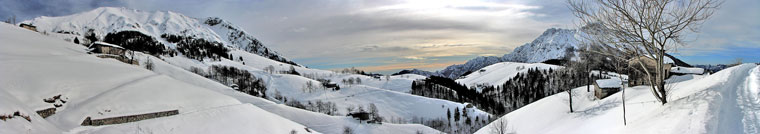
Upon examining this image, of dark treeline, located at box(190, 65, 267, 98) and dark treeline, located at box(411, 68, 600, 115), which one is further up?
dark treeline, located at box(190, 65, 267, 98)

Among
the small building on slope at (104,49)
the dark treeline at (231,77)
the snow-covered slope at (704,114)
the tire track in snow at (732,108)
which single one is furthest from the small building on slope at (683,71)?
the dark treeline at (231,77)

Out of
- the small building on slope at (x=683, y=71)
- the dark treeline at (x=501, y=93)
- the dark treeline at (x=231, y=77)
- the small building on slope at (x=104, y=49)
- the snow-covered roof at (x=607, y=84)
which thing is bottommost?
the dark treeline at (x=501, y=93)

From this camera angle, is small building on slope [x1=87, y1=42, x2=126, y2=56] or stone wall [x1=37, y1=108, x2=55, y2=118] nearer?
stone wall [x1=37, y1=108, x2=55, y2=118]

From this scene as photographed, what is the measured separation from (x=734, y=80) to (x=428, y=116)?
309 ft

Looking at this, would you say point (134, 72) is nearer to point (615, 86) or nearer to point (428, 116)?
point (615, 86)

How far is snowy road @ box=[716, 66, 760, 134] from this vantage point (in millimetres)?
10492

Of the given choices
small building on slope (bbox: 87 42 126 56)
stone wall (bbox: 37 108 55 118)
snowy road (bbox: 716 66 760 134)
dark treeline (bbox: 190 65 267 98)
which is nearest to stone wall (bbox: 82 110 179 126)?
stone wall (bbox: 37 108 55 118)

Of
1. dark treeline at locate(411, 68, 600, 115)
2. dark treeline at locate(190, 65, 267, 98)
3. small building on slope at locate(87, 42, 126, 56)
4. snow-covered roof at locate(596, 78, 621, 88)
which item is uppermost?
small building on slope at locate(87, 42, 126, 56)

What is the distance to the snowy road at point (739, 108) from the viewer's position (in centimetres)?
1049

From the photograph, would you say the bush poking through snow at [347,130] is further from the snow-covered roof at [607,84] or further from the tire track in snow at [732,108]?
the tire track in snow at [732,108]

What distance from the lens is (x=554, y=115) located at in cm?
3094

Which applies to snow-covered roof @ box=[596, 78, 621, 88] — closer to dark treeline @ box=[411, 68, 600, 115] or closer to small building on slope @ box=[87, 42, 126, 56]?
small building on slope @ box=[87, 42, 126, 56]

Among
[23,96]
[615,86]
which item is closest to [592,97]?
[615,86]

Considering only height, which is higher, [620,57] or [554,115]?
[620,57]
